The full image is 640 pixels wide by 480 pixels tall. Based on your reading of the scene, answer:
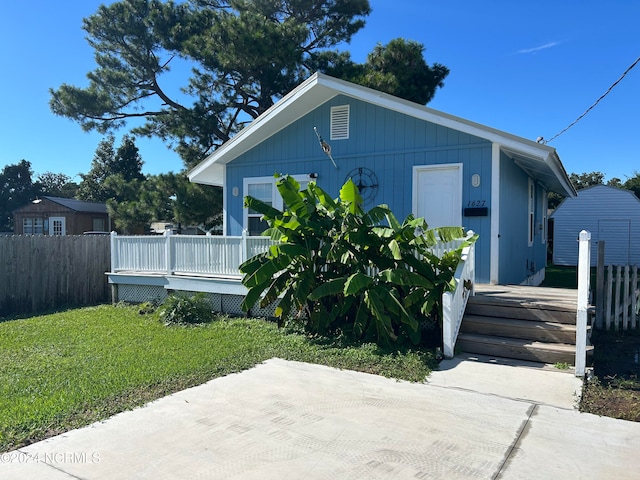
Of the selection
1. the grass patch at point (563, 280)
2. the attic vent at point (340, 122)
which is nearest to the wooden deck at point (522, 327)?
the attic vent at point (340, 122)

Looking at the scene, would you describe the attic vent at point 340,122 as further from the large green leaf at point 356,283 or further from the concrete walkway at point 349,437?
the concrete walkway at point 349,437

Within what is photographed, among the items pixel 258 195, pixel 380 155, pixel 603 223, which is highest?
pixel 380 155

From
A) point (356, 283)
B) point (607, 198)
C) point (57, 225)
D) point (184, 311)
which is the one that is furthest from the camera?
point (57, 225)

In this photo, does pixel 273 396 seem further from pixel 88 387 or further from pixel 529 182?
pixel 529 182

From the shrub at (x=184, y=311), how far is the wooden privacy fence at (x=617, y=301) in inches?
289

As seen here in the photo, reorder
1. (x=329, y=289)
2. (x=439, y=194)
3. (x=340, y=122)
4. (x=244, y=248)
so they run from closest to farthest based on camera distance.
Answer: (x=329, y=289) < (x=244, y=248) < (x=439, y=194) < (x=340, y=122)

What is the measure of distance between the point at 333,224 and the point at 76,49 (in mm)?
17645

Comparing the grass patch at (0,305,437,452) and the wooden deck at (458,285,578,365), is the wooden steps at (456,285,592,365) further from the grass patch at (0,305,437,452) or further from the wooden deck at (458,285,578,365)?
the grass patch at (0,305,437,452)

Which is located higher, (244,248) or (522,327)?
(244,248)

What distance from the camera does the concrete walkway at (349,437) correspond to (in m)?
3.29

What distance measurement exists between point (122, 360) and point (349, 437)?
369cm

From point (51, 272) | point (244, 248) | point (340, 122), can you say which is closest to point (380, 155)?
point (340, 122)

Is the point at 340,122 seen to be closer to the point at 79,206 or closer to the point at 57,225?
the point at 79,206

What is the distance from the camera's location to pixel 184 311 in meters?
8.82
